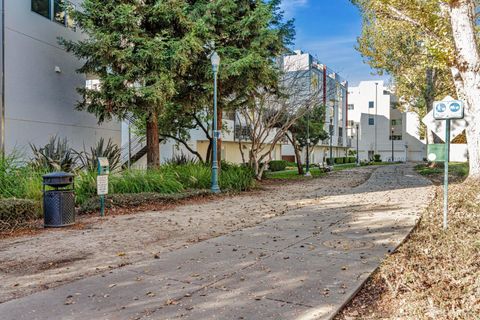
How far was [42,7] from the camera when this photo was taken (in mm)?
15359

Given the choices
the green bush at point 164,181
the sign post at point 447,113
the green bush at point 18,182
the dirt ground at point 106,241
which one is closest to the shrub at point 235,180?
the green bush at point 164,181

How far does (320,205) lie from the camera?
11695 mm

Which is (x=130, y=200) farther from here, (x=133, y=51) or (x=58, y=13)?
(x=58, y=13)

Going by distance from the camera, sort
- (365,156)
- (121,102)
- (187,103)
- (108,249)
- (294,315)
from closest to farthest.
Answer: (294,315) → (108,249) → (121,102) → (187,103) → (365,156)

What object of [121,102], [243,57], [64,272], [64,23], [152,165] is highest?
[64,23]

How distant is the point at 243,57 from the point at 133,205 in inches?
298

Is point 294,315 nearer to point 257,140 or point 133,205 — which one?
point 133,205

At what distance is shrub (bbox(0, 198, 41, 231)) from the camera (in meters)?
7.95

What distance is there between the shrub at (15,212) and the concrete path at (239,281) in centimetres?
397

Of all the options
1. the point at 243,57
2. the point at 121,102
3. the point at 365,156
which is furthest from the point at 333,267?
the point at 365,156

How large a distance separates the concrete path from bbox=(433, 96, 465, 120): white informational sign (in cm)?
220

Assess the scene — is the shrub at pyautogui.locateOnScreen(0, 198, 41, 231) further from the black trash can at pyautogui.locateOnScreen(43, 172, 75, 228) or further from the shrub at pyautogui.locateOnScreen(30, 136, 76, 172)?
the shrub at pyautogui.locateOnScreen(30, 136, 76, 172)

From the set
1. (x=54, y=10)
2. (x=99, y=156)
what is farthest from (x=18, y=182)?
(x=54, y=10)

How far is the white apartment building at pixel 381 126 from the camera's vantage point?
70.9 metres
